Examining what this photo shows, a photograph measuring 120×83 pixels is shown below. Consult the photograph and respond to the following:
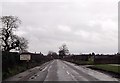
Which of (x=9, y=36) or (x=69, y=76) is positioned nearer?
(x=69, y=76)

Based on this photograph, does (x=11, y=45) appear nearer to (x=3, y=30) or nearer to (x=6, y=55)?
(x=3, y=30)

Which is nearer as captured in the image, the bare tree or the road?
the road

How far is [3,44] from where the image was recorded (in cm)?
7494

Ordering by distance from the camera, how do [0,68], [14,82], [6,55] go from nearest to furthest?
[14,82] → [0,68] → [6,55]

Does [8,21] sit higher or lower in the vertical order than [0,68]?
higher

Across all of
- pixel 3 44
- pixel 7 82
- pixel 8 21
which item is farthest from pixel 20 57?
pixel 8 21

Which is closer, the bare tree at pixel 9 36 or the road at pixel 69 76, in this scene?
the road at pixel 69 76

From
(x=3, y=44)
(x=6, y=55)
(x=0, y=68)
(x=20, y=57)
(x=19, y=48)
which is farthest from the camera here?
(x=19, y=48)

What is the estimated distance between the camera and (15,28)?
3125 inches

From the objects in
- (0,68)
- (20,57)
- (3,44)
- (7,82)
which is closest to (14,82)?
(7,82)

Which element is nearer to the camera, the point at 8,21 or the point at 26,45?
the point at 8,21

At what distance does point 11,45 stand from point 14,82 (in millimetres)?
56440

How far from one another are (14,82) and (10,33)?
190 ft

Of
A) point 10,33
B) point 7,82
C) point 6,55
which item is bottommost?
point 7,82
